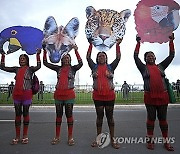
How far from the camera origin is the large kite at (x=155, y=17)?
258 inches

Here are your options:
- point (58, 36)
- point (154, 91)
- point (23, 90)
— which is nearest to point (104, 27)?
point (58, 36)

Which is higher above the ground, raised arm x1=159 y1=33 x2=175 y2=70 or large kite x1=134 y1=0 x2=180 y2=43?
large kite x1=134 y1=0 x2=180 y2=43

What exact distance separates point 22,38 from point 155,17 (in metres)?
3.65

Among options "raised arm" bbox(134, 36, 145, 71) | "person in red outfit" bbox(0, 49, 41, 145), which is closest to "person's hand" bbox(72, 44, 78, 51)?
"person in red outfit" bbox(0, 49, 41, 145)

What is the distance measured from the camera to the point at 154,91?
212 inches

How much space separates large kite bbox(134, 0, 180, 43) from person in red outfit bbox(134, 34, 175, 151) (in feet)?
3.39

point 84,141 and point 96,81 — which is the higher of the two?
point 96,81

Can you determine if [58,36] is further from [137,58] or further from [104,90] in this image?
[137,58]

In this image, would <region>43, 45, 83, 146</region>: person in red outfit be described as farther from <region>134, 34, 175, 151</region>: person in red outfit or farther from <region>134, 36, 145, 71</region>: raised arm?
<region>134, 34, 175, 151</region>: person in red outfit

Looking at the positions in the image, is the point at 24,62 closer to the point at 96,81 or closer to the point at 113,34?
the point at 96,81

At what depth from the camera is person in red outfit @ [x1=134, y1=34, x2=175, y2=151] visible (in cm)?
537

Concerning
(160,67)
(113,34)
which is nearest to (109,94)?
(160,67)

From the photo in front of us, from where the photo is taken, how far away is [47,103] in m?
18.4

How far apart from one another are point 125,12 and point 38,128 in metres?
4.30
